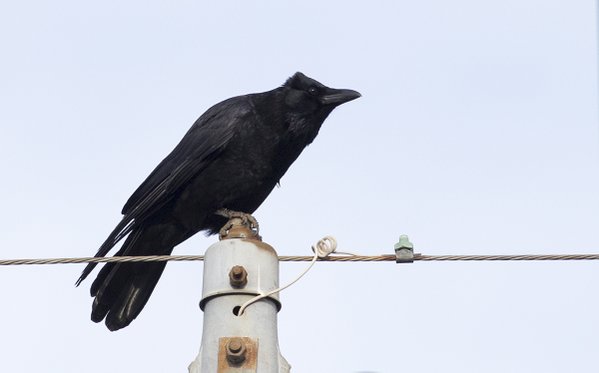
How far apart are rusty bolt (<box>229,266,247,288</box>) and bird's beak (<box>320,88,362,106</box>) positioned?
3663mm

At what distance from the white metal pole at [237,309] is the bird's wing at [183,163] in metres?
2.76

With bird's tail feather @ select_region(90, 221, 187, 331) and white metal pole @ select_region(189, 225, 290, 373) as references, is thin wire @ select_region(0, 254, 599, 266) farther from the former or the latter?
bird's tail feather @ select_region(90, 221, 187, 331)

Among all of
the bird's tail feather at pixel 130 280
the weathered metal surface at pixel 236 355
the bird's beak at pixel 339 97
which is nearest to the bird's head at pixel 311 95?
the bird's beak at pixel 339 97

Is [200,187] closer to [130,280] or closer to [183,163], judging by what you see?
[183,163]

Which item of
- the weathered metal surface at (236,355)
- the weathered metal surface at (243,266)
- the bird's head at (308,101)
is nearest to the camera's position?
the weathered metal surface at (236,355)

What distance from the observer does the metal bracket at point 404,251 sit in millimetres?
4312

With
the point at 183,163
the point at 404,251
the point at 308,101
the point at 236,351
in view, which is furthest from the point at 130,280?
the point at 236,351

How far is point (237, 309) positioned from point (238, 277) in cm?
13

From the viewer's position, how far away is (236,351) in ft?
11.2

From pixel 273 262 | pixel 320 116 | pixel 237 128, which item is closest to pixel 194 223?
pixel 237 128

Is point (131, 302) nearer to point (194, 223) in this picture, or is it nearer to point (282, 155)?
point (194, 223)

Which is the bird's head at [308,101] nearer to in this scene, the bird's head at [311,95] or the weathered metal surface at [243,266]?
the bird's head at [311,95]

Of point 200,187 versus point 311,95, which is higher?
point 311,95

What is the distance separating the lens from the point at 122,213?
22.3ft
